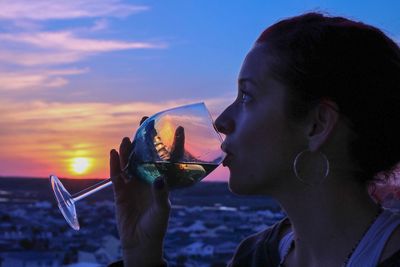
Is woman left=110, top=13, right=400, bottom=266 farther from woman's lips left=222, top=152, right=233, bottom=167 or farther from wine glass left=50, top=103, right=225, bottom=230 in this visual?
wine glass left=50, top=103, right=225, bottom=230

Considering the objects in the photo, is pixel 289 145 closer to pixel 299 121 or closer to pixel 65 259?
pixel 299 121

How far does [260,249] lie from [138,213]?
310mm

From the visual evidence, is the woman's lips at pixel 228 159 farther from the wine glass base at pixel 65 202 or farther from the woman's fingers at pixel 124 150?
the wine glass base at pixel 65 202

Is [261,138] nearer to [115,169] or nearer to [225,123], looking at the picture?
[225,123]

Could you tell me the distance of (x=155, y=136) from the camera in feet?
5.33

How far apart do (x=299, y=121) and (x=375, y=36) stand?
0.70 feet

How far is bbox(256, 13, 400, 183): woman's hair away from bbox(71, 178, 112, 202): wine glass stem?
62 cm

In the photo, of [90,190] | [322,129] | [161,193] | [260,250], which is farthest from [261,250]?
[90,190]

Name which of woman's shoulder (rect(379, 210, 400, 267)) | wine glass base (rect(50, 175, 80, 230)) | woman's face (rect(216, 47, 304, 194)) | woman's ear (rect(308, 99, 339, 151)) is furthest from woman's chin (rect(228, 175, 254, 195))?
wine glass base (rect(50, 175, 80, 230))

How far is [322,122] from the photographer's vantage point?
1.39 m

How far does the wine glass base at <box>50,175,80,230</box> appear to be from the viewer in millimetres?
1761

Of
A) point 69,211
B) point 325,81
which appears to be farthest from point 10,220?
point 325,81

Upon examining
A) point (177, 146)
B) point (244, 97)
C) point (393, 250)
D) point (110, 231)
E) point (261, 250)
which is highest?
point (244, 97)

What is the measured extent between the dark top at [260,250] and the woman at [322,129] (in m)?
0.15
